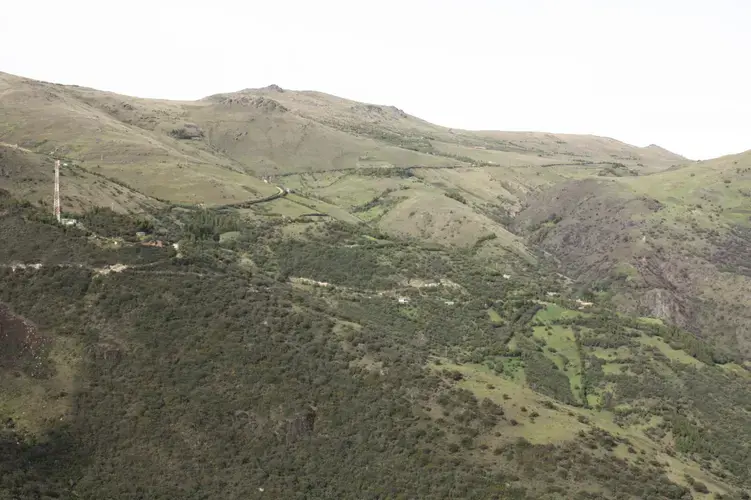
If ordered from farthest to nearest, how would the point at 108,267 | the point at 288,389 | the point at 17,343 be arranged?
the point at 108,267 → the point at 288,389 → the point at 17,343

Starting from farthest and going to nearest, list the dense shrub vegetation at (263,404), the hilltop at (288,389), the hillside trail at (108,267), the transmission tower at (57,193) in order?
the transmission tower at (57,193)
the hillside trail at (108,267)
the hilltop at (288,389)
the dense shrub vegetation at (263,404)

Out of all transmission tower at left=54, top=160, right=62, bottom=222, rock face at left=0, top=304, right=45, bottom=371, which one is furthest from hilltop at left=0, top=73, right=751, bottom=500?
transmission tower at left=54, top=160, right=62, bottom=222

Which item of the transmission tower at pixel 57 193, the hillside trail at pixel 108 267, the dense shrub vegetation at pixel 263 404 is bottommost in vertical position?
the dense shrub vegetation at pixel 263 404

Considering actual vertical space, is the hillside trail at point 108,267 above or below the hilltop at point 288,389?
above

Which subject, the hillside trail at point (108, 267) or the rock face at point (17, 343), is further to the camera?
the hillside trail at point (108, 267)

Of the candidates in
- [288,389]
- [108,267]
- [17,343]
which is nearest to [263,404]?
[288,389]

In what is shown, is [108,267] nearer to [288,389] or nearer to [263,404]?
[263,404]

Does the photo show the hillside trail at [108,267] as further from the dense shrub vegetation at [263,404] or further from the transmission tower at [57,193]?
the transmission tower at [57,193]

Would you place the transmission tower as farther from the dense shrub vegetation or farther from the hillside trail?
the hillside trail

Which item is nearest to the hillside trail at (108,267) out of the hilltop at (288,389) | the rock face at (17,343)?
the hilltop at (288,389)

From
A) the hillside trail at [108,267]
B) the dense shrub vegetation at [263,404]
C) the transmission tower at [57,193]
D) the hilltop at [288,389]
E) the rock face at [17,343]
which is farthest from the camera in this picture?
the transmission tower at [57,193]

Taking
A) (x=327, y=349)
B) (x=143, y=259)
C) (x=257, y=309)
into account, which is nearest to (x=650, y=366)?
(x=327, y=349)
